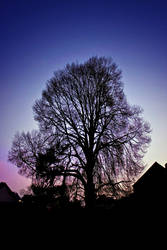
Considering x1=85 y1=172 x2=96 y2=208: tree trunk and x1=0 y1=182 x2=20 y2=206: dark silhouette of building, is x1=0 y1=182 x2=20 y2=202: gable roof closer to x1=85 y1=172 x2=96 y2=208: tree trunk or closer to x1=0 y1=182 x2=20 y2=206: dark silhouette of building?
x1=0 y1=182 x2=20 y2=206: dark silhouette of building

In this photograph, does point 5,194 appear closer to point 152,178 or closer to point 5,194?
point 5,194

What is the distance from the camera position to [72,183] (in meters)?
11.0

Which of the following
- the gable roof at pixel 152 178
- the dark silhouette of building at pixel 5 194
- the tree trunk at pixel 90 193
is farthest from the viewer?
the dark silhouette of building at pixel 5 194

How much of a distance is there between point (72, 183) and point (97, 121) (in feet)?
15.9

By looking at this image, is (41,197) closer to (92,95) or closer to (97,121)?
(97,121)

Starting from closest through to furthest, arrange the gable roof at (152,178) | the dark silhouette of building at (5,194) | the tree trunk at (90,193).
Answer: the tree trunk at (90,193) < the gable roof at (152,178) < the dark silhouette of building at (5,194)

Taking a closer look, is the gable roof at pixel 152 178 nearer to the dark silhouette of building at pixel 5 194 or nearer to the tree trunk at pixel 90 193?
the tree trunk at pixel 90 193

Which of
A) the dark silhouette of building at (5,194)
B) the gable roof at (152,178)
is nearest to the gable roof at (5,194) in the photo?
the dark silhouette of building at (5,194)

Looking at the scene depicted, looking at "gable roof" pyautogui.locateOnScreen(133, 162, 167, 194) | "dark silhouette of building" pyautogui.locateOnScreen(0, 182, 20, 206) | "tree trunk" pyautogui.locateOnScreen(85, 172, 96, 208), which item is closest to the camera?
"tree trunk" pyautogui.locateOnScreen(85, 172, 96, 208)

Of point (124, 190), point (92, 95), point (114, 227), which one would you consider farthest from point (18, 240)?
point (92, 95)

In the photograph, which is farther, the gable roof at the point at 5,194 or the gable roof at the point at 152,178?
the gable roof at the point at 5,194

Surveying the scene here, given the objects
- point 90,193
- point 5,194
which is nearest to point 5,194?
point 5,194

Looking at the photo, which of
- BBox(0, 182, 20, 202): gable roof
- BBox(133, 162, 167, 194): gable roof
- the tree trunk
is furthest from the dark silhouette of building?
the tree trunk

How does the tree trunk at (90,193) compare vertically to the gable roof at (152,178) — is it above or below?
below
